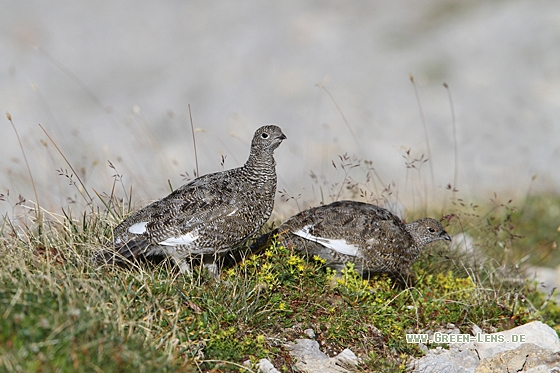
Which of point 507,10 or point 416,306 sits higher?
point 507,10

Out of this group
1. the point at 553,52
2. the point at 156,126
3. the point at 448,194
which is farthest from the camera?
the point at 553,52

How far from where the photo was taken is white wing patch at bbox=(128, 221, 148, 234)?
5.36 metres

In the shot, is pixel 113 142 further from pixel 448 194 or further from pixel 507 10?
pixel 507 10

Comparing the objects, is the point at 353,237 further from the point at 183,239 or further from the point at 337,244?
the point at 183,239

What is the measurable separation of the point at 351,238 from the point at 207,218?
1.30 meters

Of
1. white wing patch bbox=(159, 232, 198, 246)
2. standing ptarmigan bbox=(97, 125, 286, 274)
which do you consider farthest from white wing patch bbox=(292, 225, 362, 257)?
white wing patch bbox=(159, 232, 198, 246)

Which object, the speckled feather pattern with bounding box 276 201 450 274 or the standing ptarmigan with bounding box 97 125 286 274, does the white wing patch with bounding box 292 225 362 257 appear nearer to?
the speckled feather pattern with bounding box 276 201 450 274

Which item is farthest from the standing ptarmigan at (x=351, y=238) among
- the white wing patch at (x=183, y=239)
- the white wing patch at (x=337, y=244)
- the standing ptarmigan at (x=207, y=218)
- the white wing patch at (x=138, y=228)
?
the white wing patch at (x=138, y=228)

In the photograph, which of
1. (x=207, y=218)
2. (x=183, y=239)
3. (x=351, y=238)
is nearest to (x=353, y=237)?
(x=351, y=238)

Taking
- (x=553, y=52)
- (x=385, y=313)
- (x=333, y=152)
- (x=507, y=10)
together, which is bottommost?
(x=385, y=313)

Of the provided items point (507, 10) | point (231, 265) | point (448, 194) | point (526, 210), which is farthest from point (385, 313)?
point (507, 10)

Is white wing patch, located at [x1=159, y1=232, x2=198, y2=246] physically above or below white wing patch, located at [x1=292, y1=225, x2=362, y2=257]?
above

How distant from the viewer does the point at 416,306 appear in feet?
18.4

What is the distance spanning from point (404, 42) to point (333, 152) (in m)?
8.24
